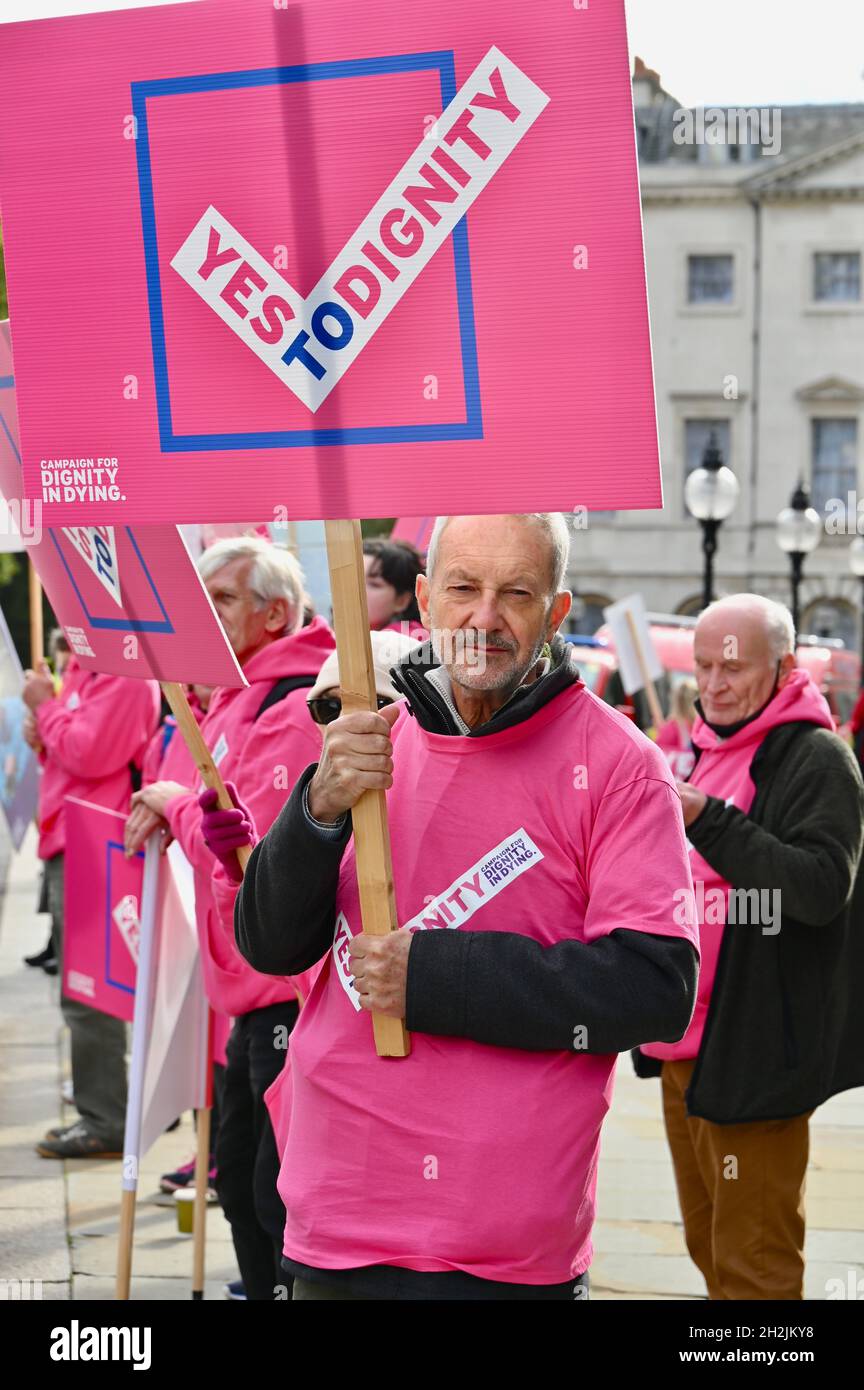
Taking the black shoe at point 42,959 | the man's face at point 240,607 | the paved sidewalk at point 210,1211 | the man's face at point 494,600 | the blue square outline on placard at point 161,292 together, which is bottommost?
the black shoe at point 42,959

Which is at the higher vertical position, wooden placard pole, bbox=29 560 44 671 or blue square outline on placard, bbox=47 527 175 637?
blue square outline on placard, bbox=47 527 175 637

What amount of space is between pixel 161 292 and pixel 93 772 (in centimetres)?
425

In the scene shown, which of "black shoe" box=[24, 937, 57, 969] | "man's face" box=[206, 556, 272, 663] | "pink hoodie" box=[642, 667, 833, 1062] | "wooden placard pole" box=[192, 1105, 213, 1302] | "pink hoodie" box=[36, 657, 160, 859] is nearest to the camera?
"pink hoodie" box=[642, 667, 833, 1062]

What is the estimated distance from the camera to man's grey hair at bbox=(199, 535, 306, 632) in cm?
482

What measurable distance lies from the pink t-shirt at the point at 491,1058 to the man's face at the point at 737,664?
1.90m

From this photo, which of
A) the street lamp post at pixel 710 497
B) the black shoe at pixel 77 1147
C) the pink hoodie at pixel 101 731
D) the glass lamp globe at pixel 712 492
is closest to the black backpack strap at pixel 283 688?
the pink hoodie at pixel 101 731

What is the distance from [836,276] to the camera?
48031mm

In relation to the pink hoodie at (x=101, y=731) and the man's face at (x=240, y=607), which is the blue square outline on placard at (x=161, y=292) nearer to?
the man's face at (x=240, y=607)

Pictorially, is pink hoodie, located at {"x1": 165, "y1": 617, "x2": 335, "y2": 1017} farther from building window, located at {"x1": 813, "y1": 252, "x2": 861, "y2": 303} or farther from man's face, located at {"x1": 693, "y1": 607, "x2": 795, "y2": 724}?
building window, located at {"x1": 813, "y1": 252, "x2": 861, "y2": 303}

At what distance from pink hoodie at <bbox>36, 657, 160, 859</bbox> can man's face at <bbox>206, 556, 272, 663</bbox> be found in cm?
191

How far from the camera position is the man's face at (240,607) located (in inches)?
188

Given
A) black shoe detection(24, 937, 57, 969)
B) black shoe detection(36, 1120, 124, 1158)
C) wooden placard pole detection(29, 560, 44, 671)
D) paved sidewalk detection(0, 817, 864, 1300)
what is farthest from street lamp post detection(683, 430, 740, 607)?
black shoe detection(36, 1120, 124, 1158)
